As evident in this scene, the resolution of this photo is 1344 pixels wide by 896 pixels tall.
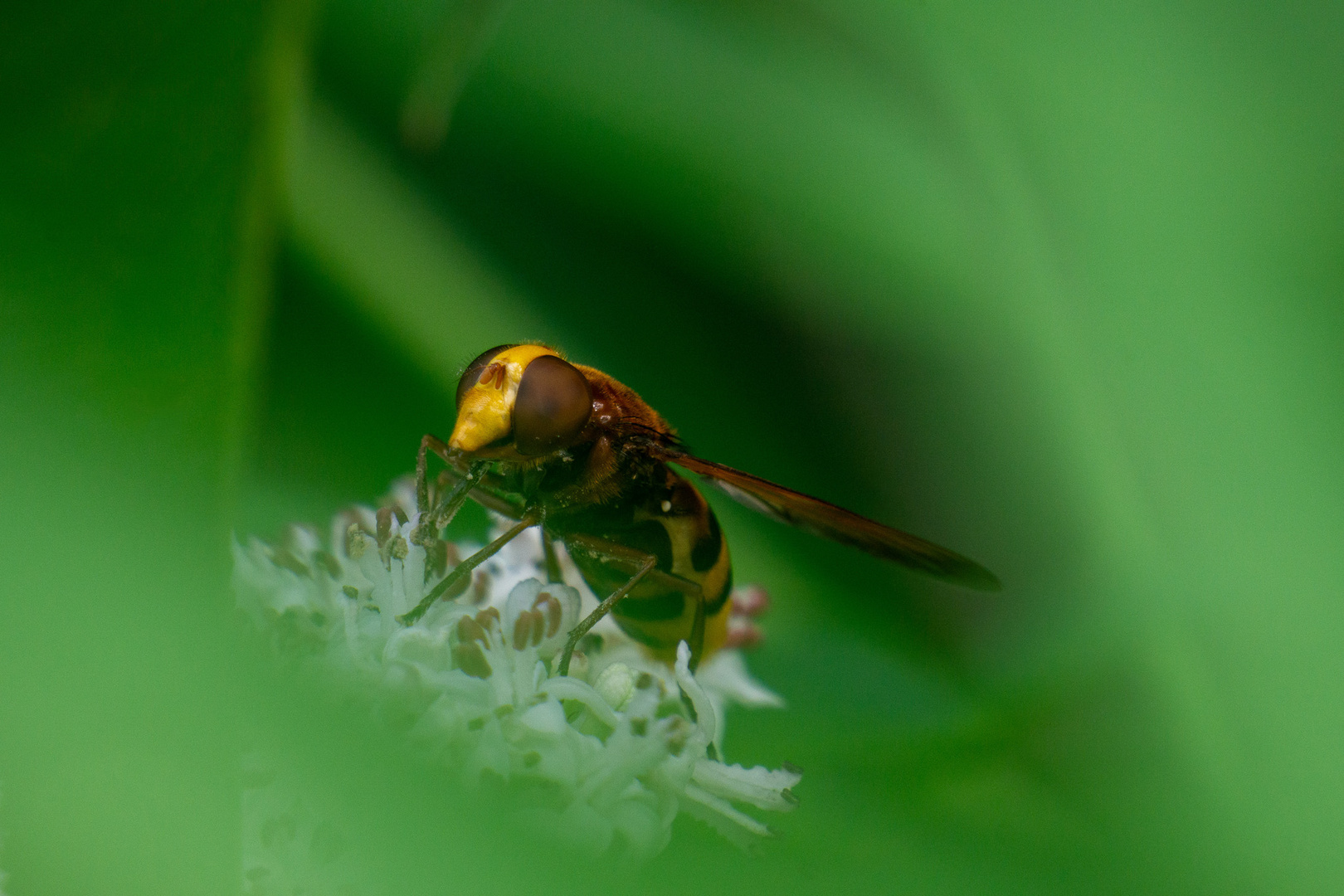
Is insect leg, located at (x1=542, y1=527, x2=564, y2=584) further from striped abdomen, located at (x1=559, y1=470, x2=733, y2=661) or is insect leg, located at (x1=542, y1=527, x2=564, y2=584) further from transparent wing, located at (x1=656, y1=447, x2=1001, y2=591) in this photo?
transparent wing, located at (x1=656, y1=447, x2=1001, y2=591)

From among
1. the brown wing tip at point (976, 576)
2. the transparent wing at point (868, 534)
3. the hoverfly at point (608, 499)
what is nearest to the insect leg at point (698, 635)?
the hoverfly at point (608, 499)

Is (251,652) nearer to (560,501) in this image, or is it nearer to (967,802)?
(560,501)

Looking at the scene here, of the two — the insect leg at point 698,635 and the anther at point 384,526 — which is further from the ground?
the insect leg at point 698,635

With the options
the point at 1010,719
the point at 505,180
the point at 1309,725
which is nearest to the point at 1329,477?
the point at 1309,725

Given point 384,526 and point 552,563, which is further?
point 552,563

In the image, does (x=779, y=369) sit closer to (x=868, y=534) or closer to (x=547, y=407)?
(x=868, y=534)

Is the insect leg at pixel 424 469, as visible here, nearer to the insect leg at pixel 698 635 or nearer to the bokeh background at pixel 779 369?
the bokeh background at pixel 779 369

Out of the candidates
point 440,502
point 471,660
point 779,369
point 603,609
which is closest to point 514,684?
point 471,660
